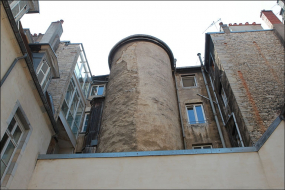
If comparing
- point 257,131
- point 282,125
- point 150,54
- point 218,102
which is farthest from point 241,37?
point 282,125

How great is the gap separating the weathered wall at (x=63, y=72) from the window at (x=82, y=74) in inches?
25.9

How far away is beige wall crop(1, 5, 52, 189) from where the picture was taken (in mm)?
6188

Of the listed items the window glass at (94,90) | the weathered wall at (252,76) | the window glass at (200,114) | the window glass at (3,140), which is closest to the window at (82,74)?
the window glass at (94,90)

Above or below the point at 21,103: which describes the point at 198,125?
above

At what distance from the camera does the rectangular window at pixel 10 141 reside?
6.43 meters

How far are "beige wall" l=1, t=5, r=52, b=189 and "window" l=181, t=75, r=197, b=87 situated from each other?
10.0 meters

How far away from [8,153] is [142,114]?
5.18 m

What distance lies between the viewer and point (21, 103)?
700 cm

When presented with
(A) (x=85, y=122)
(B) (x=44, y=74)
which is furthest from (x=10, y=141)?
(A) (x=85, y=122)

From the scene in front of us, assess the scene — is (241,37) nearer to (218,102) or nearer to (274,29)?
(274,29)

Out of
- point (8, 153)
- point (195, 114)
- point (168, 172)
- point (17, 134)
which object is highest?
point (195, 114)

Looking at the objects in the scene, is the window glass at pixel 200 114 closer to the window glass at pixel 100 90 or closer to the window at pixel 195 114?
the window at pixel 195 114

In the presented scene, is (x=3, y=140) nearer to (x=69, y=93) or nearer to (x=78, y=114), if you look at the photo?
(x=69, y=93)

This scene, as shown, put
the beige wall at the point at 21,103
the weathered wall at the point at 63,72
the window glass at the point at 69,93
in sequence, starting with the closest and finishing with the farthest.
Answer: the beige wall at the point at 21,103 < the weathered wall at the point at 63,72 < the window glass at the point at 69,93
